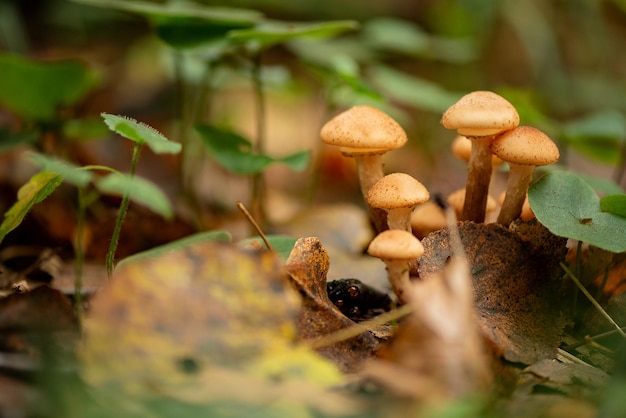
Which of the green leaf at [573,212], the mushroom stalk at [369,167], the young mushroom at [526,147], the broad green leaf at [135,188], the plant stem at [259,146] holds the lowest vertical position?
the plant stem at [259,146]

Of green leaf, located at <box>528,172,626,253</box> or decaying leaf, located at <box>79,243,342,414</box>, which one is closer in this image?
decaying leaf, located at <box>79,243,342,414</box>

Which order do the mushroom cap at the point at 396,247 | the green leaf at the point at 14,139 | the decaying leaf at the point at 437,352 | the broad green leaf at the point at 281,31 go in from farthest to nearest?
the green leaf at the point at 14,139
the broad green leaf at the point at 281,31
the mushroom cap at the point at 396,247
the decaying leaf at the point at 437,352

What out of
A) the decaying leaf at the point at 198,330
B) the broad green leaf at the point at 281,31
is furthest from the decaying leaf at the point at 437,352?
the broad green leaf at the point at 281,31

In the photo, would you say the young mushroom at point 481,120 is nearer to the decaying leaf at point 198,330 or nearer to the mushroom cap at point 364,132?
the mushroom cap at point 364,132

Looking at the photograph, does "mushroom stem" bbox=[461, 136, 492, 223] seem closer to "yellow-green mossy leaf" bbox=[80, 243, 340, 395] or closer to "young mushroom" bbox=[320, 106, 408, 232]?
"young mushroom" bbox=[320, 106, 408, 232]

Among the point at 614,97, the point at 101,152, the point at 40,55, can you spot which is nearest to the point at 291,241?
the point at 101,152

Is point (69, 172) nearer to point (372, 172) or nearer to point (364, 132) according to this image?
point (364, 132)

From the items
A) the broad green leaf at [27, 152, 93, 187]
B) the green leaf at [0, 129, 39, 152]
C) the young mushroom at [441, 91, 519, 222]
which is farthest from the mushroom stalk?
the green leaf at [0, 129, 39, 152]
